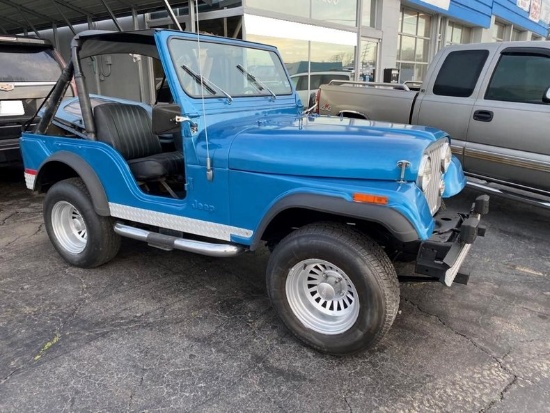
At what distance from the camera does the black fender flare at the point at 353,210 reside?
235cm

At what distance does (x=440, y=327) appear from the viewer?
3.03 m

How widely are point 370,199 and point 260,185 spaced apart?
28.3 inches

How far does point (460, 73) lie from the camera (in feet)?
17.1

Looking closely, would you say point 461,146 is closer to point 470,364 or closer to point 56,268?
point 470,364

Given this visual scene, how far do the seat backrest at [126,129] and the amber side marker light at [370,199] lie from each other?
2.25 m

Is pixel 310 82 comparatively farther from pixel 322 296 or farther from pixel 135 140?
pixel 322 296

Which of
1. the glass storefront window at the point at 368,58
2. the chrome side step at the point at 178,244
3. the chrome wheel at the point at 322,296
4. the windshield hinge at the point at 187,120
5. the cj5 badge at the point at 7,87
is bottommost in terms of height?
the chrome wheel at the point at 322,296

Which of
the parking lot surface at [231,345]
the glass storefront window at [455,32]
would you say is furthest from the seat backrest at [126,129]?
the glass storefront window at [455,32]

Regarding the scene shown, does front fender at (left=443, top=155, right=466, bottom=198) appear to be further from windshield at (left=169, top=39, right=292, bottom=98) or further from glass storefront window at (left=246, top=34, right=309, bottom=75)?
glass storefront window at (left=246, top=34, right=309, bottom=75)

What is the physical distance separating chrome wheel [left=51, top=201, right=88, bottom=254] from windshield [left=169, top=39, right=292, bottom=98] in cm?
170

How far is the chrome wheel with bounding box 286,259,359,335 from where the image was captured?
8.68ft

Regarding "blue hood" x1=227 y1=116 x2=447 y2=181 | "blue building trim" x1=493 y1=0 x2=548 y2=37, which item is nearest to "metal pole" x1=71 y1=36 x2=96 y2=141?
"blue hood" x1=227 y1=116 x2=447 y2=181

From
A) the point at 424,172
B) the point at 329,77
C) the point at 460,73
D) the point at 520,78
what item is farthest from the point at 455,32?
the point at 424,172

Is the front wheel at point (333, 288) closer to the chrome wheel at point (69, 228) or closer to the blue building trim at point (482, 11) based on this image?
the chrome wheel at point (69, 228)
